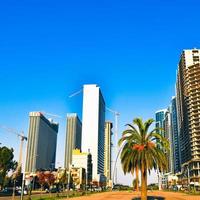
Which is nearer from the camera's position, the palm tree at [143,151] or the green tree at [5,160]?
the palm tree at [143,151]

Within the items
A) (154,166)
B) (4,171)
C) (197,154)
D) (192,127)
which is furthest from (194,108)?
(154,166)

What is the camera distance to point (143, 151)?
39.6 meters

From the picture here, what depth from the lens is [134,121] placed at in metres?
40.5

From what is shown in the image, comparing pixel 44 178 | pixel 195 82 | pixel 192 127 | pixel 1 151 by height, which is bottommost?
pixel 44 178

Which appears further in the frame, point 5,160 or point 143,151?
point 5,160

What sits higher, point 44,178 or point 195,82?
point 195,82

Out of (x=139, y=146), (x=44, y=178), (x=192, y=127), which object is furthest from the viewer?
(x=192, y=127)

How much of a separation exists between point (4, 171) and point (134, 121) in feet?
247

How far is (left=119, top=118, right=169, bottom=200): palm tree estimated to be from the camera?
129 ft

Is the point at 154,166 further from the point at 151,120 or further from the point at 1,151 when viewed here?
the point at 1,151

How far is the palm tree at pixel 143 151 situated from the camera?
39.3 meters

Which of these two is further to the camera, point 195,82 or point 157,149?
point 195,82

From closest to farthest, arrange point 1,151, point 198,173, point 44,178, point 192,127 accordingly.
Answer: point 1,151, point 44,178, point 198,173, point 192,127

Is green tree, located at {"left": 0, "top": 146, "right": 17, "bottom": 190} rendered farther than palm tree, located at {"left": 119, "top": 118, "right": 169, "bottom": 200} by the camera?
Yes
